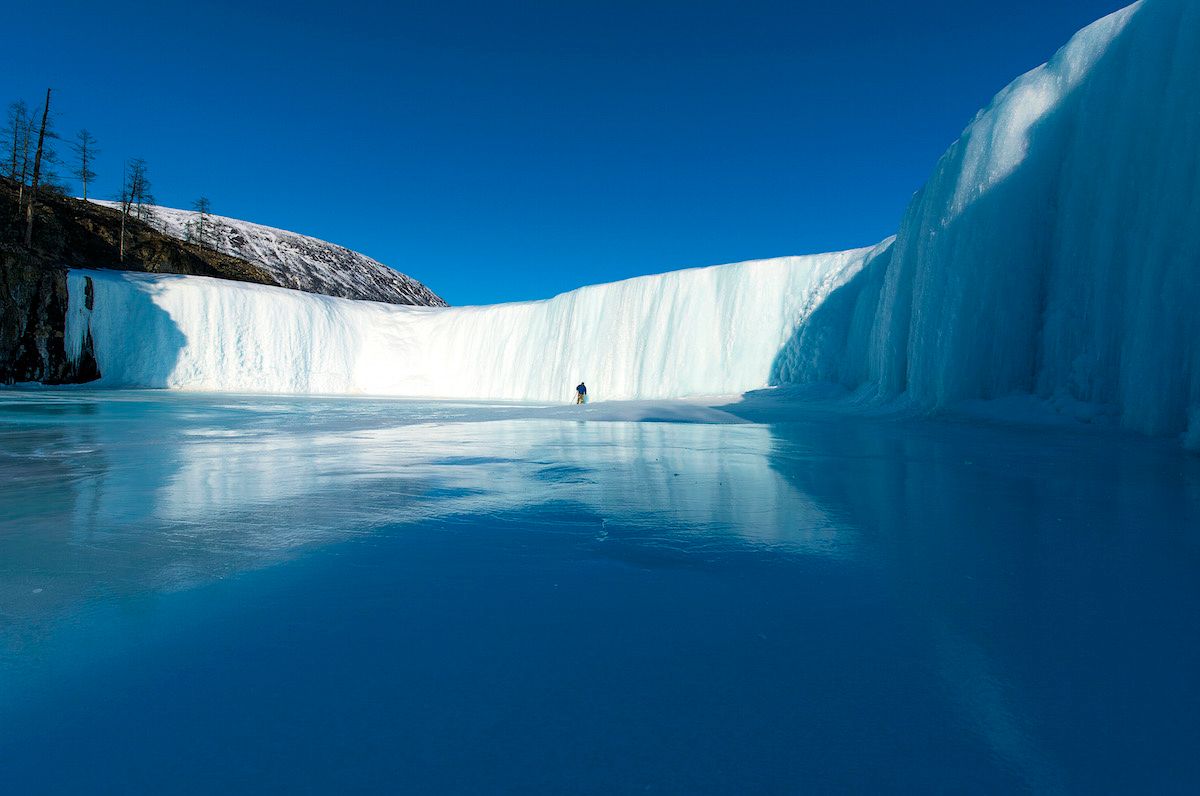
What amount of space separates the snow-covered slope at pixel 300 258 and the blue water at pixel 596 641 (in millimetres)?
42738

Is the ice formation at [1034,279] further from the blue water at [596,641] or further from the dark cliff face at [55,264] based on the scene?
the dark cliff face at [55,264]

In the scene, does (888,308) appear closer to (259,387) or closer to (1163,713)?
(1163,713)

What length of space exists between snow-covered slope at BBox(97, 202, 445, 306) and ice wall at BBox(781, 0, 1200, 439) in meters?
40.3

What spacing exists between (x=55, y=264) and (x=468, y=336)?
41.5ft

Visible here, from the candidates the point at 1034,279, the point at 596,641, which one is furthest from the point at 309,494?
the point at 1034,279

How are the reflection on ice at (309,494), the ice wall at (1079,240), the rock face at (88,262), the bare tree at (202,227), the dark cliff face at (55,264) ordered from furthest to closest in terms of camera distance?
the bare tree at (202,227) < the rock face at (88,262) < the dark cliff face at (55,264) < the ice wall at (1079,240) < the reflection on ice at (309,494)

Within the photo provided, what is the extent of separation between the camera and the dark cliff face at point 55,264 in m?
16.5

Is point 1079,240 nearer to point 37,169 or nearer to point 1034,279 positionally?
point 1034,279

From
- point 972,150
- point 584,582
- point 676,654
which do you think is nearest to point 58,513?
point 584,582

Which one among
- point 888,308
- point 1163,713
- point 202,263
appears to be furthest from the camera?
point 202,263

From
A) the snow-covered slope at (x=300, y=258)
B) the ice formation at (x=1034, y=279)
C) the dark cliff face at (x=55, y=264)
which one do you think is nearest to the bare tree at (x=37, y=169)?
the dark cliff face at (x=55, y=264)

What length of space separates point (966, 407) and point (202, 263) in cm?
3366

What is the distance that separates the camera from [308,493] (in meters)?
2.55

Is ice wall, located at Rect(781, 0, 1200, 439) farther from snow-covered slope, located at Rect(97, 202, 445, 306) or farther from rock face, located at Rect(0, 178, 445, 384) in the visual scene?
snow-covered slope, located at Rect(97, 202, 445, 306)
